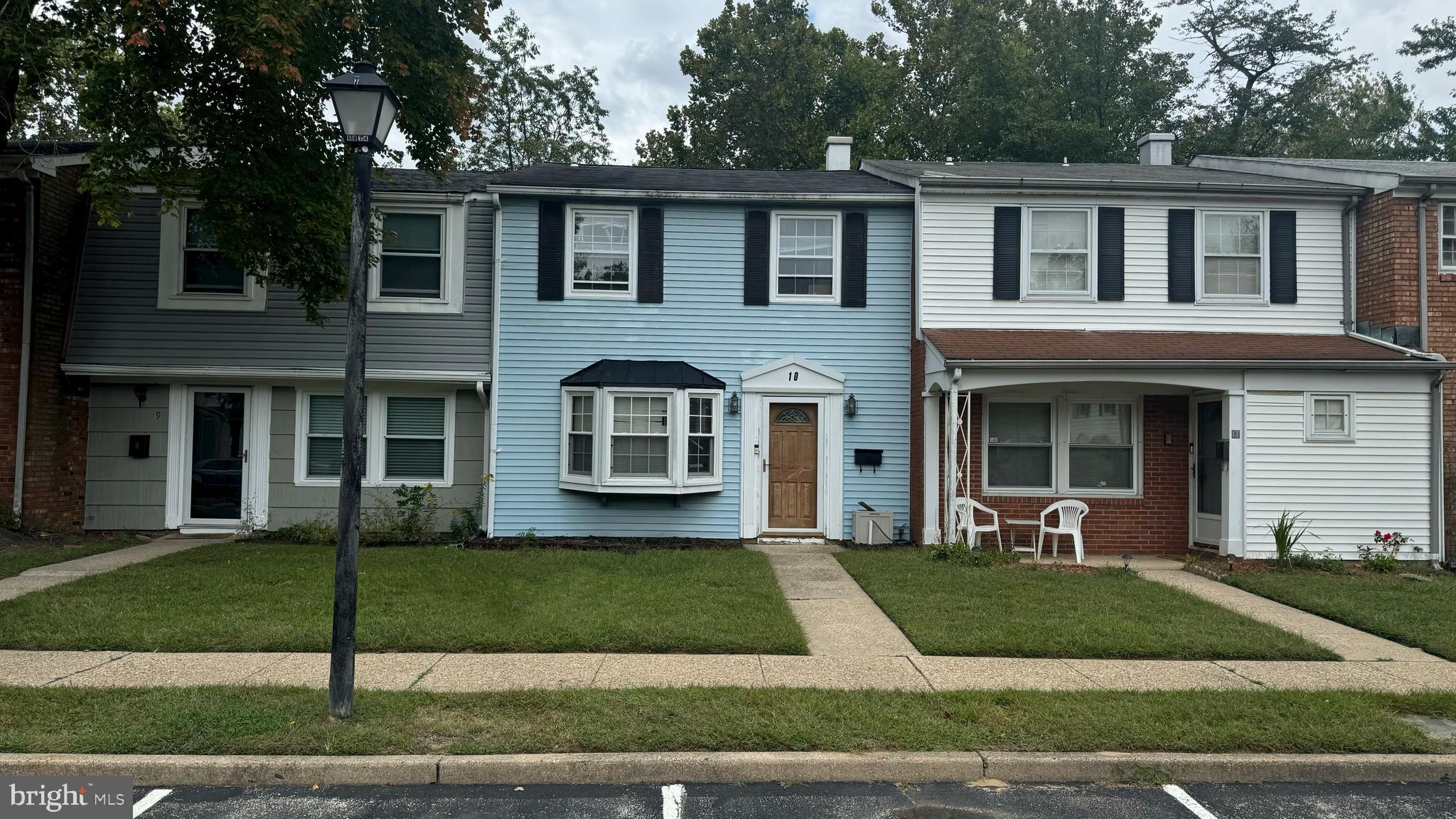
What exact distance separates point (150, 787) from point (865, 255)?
1141 cm

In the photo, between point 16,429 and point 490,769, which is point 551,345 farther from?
point 490,769

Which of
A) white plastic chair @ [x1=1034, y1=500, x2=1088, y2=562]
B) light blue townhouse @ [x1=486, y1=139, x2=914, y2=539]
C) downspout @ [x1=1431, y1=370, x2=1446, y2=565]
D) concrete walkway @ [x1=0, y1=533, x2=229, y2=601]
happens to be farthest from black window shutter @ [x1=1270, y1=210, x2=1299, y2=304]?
concrete walkway @ [x1=0, y1=533, x2=229, y2=601]

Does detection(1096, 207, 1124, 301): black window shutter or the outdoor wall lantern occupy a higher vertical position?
detection(1096, 207, 1124, 301): black window shutter

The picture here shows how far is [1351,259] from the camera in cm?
1368

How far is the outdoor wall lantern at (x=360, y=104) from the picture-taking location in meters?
5.83

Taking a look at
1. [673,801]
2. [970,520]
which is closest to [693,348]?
[970,520]

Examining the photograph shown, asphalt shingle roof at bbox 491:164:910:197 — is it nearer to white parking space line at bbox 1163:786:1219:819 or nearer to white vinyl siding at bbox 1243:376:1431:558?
white vinyl siding at bbox 1243:376:1431:558

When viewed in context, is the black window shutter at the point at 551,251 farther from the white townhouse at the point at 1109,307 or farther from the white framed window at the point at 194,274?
the white townhouse at the point at 1109,307

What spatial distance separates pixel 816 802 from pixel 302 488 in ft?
37.4

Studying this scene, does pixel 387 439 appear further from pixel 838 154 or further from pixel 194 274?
pixel 838 154

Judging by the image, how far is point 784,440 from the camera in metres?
14.2

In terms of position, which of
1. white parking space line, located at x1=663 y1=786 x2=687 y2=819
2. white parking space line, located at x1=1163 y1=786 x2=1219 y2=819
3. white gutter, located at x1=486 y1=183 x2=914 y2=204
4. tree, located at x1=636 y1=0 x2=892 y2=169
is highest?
tree, located at x1=636 y1=0 x2=892 y2=169

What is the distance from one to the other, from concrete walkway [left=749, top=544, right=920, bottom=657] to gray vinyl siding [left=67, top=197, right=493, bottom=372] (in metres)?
5.56

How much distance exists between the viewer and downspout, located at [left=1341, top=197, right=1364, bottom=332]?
13.7 m
